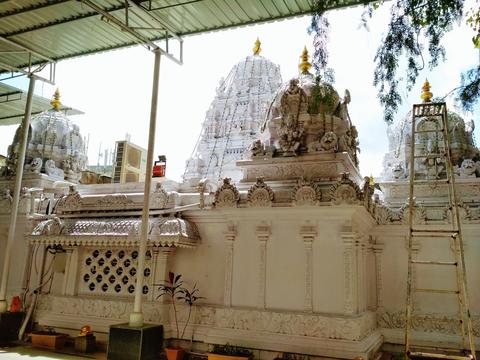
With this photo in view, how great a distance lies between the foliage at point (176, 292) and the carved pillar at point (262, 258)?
163 centimetres

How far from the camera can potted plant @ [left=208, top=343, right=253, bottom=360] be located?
8.66m

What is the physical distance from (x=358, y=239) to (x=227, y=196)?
3.02 metres

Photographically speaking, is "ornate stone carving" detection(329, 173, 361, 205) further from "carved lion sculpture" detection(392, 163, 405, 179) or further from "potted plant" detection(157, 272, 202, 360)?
"carved lion sculpture" detection(392, 163, 405, 179)

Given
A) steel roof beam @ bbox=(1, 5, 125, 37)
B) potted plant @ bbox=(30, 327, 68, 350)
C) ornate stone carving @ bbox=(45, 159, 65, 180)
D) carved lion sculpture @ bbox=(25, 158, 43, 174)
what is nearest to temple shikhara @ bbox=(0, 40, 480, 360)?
potted plant @ bbox=(30, 327, 68, 350)

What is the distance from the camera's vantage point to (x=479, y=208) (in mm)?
10781

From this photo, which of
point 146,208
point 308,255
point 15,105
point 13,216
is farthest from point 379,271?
point 15,105

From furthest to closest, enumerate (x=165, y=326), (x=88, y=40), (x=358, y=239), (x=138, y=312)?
(x=88, y=40), (x=165, y=326), (x=358, y=239), (x=138, y=312)

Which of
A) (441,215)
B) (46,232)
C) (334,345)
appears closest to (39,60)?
(46,232)

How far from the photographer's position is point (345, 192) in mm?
9039

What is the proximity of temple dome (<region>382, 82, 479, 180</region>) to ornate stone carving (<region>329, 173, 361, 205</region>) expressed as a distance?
4.51 m

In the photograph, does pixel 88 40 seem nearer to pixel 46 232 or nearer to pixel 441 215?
pixel 46 232

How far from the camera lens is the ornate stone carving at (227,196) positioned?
10.1 metres

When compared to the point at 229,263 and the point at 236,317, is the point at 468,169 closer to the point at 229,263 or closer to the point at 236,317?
the point at 229,263

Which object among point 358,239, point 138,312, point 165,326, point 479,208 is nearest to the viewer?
point 138,312
